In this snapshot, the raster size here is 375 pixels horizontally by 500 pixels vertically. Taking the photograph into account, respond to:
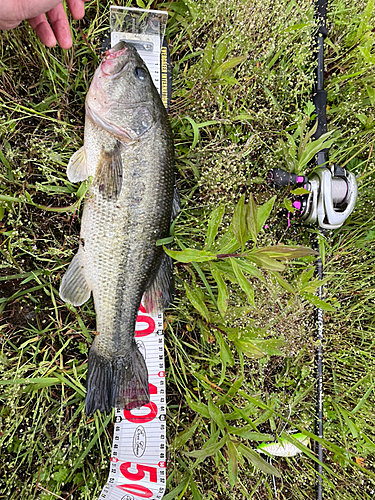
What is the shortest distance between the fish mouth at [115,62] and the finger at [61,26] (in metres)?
0.40

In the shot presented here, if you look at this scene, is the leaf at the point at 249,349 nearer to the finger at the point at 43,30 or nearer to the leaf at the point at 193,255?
the leaf at the point at 193,255

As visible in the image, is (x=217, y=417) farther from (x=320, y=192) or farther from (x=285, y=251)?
(x=320, y=192)

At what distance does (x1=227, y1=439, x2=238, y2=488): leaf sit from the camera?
1.86m

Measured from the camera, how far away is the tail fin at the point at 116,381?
7.27 feet

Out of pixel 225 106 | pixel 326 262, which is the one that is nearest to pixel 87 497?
pixel 326 262

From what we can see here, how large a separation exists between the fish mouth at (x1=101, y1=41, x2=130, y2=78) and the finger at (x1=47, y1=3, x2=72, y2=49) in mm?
397

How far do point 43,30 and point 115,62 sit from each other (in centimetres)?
59

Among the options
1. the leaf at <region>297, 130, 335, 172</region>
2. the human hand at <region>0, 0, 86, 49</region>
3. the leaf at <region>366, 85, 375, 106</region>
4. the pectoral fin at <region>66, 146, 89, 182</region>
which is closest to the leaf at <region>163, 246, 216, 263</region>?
the pectoral fin at <region>66, 146, 89, 182</region>

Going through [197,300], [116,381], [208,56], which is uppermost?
[208,56]

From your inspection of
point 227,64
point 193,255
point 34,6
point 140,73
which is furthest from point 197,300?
point 34,6

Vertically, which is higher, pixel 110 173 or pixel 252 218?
pixel 110 173

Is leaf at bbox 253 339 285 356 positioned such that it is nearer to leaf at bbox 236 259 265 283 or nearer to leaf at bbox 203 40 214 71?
leaf at bbox 236 259 265 283

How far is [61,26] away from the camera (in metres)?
2.24

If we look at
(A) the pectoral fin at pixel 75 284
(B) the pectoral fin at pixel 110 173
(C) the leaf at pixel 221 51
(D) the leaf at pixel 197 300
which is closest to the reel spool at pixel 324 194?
(C) the leaf at pixel 221 51
